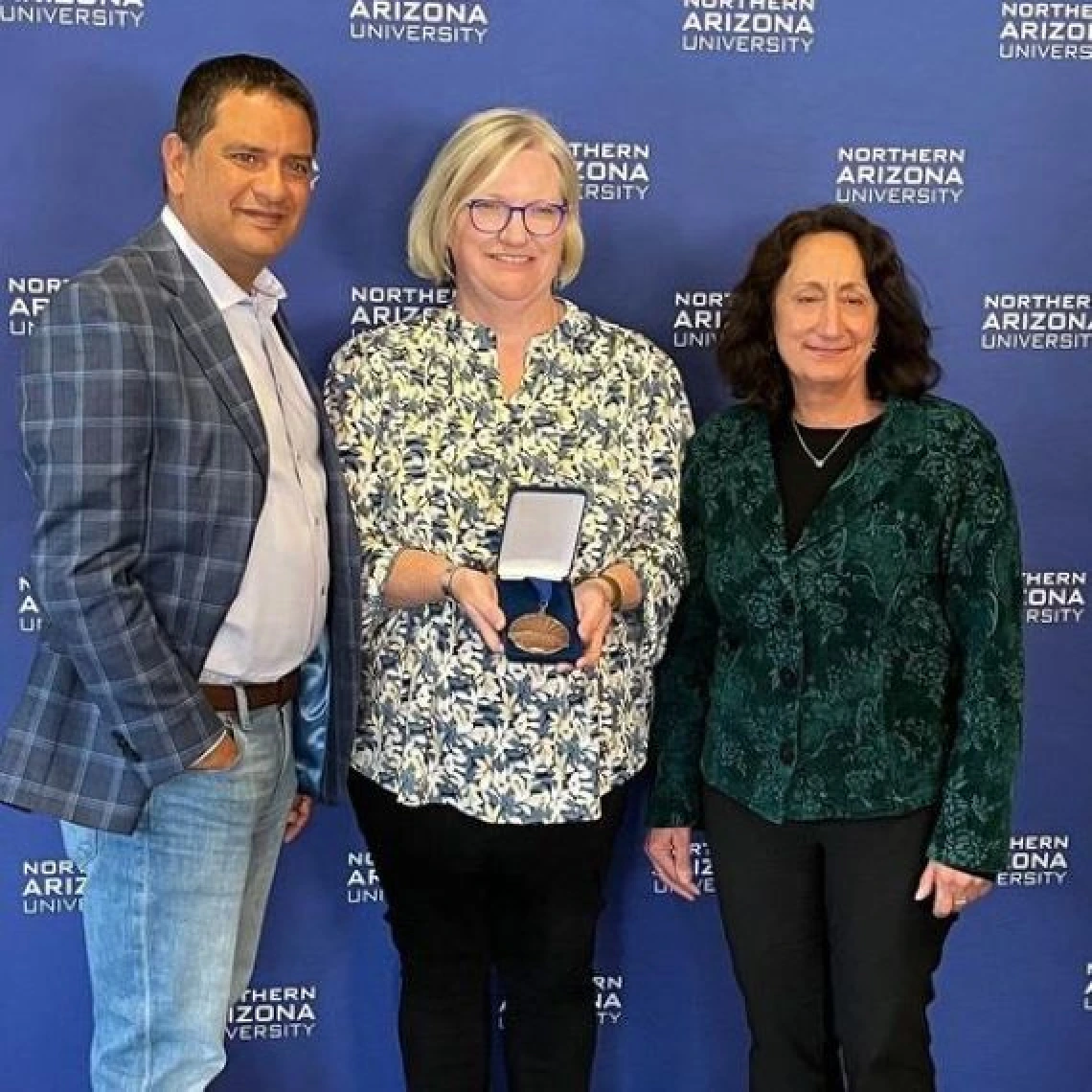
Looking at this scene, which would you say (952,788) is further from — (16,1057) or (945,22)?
(16,1057)

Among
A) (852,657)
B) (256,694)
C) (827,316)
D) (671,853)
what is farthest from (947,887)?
(256,694)

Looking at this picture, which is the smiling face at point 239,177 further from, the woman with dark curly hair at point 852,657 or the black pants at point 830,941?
the black pants at point 830,941

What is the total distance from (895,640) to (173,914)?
926 mm

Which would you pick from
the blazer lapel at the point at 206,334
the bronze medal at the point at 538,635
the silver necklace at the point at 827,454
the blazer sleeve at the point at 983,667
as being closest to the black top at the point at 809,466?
the silver necklace at the point at 827,454

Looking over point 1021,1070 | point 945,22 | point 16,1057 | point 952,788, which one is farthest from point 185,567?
point 1021,1070

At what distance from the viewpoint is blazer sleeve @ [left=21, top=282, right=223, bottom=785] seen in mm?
1438

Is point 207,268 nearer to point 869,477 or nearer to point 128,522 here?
point 128,522

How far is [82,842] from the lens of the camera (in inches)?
63.6

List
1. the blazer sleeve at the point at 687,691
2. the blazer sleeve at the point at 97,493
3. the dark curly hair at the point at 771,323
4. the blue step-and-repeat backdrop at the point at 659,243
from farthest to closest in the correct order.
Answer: the blue step-and-repeat backdrop at the point at 659,243, the blazer sleeve at the point at 687,691, the dark curly hair at the point at 771,323, the blazer sleeve at the point at 97,493

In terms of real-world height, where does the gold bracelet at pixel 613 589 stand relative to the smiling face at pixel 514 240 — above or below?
below

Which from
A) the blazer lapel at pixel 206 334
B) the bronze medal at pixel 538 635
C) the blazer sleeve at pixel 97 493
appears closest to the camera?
the blazer sleeve at pixel 97 493

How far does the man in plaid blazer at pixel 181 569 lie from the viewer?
1.45m

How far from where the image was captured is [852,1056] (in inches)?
70.9

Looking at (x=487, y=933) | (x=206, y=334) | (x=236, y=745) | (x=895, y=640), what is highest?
(x=206, y=334)
